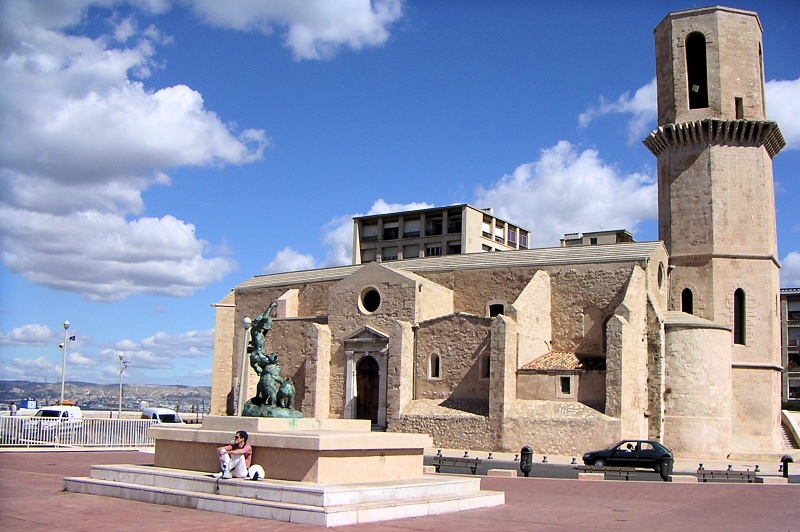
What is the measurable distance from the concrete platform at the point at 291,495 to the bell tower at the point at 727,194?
2209 centimetres

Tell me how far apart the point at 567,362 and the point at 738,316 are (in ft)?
26.9

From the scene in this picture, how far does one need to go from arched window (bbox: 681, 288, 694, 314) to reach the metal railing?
870 inches

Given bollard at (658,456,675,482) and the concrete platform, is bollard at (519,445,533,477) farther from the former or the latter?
the concrete platform

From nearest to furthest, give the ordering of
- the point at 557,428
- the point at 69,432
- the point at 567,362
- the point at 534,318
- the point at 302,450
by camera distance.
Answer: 1. the point at 302,450
2. the point at 69,432
3. the point at 557,428
4. the point at 567,362
5. the point at 534,318

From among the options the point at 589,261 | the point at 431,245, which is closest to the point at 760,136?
the point at 589,261

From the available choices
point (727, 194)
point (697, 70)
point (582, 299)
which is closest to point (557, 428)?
point (582, 299)

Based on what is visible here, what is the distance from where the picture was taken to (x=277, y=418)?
48.1 feet

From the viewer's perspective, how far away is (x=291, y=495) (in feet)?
38.5

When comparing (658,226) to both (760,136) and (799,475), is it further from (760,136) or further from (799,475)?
(799,475)

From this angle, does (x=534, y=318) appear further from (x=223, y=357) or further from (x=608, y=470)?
(x=223, y=357)

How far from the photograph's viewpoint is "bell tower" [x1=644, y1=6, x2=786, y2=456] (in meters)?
32.5

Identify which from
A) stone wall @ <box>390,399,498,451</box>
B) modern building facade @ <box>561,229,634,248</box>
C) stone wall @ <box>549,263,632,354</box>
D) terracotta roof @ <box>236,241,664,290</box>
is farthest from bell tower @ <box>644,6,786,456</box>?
modern building facade @ <box>561,229,634,248</box>

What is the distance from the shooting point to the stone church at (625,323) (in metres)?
29.7

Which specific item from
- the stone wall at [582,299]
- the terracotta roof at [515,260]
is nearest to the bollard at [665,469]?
the stone wall at [582,299]
